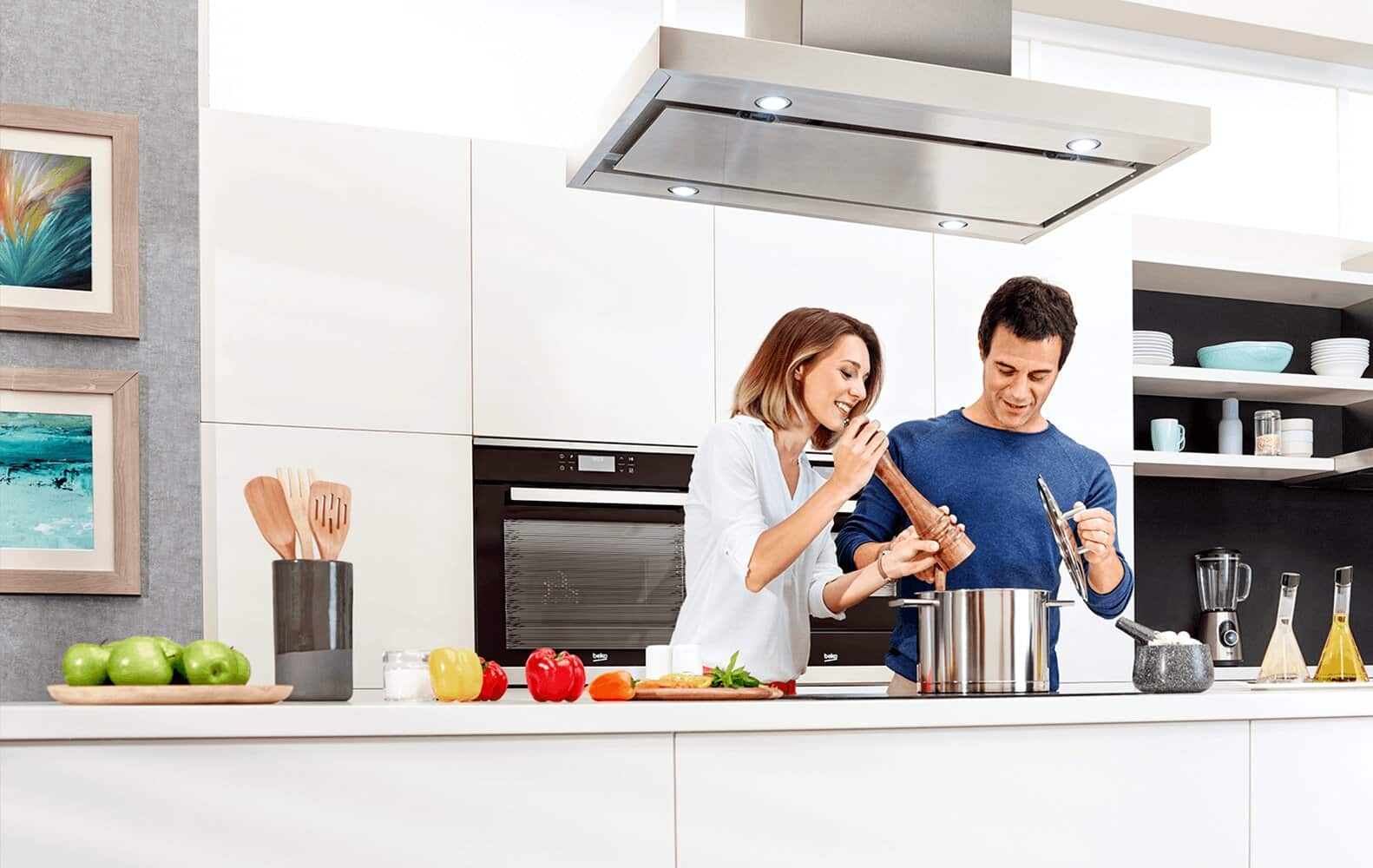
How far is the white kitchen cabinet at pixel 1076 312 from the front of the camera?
3779 mm

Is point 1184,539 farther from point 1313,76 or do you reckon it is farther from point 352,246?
point 352,246

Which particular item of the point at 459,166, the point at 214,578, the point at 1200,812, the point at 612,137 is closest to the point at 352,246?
the point at 459,166

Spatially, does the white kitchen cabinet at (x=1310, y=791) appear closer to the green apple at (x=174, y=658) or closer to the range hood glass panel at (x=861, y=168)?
the range hood glass panel at (x=861, y=168)

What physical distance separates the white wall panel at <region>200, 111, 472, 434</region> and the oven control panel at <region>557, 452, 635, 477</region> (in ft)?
0.89

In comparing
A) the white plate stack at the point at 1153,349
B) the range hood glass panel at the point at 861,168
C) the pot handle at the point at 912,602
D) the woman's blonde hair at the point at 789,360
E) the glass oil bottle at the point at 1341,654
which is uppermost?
the range hood glass panel at the point at 861,168

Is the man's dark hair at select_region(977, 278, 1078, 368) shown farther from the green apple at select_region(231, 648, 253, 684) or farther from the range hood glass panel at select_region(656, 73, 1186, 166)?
the green apple at select_region(231, 648, 253, 684)

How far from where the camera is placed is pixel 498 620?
10.8 feet

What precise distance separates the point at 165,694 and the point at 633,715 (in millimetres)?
579

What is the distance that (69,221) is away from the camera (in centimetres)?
250

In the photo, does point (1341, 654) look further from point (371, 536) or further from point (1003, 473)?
point (371, 536)

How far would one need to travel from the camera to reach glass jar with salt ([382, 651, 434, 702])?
6.31ft

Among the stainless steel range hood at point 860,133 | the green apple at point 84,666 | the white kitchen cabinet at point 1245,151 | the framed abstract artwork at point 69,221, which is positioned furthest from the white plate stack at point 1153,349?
the green apple at point 84,666

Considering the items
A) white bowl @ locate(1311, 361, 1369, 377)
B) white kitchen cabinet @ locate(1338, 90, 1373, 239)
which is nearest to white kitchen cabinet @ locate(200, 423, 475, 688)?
white bowl @ locate(1311, 361, 1369, 377)

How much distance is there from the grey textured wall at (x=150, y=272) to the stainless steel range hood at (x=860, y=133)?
0.78 metres
